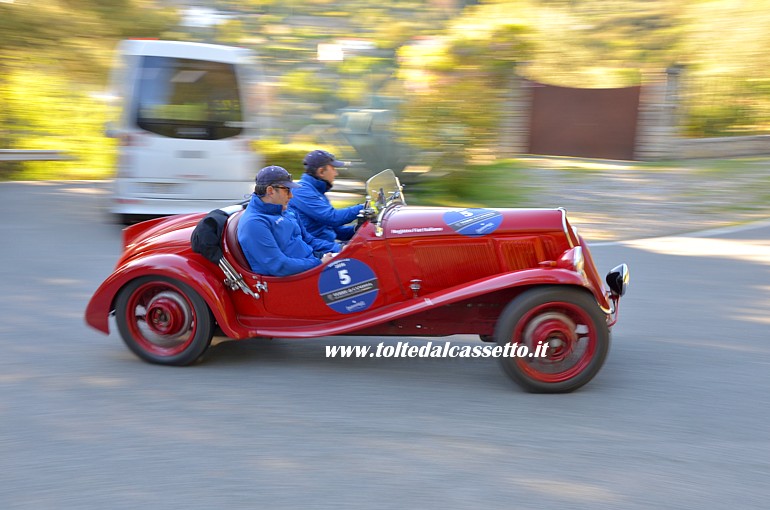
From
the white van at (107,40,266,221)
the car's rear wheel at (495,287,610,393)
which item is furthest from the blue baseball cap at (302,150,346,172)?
the white van at (107,40,266,221)

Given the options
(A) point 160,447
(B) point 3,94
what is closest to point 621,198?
(A) point 160,447

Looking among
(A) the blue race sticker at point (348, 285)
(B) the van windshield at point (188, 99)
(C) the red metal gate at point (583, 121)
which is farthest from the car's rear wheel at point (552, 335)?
(C) the red metal gate at point (583, 121)

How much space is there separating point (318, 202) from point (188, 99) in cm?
425

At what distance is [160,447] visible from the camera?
4.02 m

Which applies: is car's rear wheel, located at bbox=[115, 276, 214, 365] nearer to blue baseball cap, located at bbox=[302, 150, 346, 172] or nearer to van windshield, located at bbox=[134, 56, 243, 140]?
blue baseball cap, located at bbox=[302, 150, 346, 172]

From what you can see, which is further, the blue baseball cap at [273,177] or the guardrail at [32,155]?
the guardrail at [32,155]

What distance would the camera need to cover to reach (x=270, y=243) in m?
5.09

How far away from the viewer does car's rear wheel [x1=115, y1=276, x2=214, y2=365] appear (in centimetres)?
512

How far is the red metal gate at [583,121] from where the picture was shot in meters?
16.2

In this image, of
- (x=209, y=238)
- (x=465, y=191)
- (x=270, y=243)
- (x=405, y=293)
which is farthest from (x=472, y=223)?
(x=465, y=191)

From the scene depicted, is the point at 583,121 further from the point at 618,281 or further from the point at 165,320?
the point at 165,320

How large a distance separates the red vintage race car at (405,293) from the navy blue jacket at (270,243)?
0.27ft

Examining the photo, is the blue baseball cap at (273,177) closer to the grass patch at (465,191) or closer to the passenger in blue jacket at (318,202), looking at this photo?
the passenger in blue jacket at (318,202)

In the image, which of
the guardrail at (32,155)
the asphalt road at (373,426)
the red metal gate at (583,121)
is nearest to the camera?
the asphalt road at (373,426)
